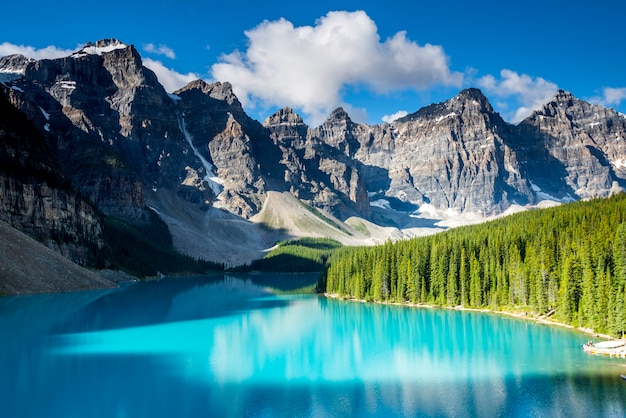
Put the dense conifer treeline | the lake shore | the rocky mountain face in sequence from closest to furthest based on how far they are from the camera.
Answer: the lake shore, the dense conifer treeline, the rocky mountain face

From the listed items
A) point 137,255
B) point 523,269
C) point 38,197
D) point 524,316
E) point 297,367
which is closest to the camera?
point 297,367

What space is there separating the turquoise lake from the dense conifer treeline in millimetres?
4719

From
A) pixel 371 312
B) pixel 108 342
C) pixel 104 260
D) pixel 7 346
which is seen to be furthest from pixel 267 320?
pixel 104 260

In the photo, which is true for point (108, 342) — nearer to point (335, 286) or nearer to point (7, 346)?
point (7, 346)

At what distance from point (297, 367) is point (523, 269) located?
40.0 meters

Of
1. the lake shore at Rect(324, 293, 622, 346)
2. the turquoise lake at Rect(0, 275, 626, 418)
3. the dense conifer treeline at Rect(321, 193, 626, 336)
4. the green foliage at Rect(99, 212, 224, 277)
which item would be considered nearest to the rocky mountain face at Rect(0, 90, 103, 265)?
the green foliage at Rect(99, 212, 224, 277)

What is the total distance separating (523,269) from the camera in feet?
223

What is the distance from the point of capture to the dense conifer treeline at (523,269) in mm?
51188

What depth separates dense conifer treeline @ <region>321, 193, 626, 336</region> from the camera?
51188mm

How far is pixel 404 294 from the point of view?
286 feet

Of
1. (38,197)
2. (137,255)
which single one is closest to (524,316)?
(38,197)

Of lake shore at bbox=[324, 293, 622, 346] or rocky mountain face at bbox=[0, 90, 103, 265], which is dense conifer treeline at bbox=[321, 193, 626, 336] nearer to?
lake shore at bbox=[324, 293, 622, 346]

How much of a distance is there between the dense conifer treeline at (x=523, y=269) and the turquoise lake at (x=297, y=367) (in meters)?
4.72

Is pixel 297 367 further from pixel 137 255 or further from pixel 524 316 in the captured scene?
pixel 137 255
